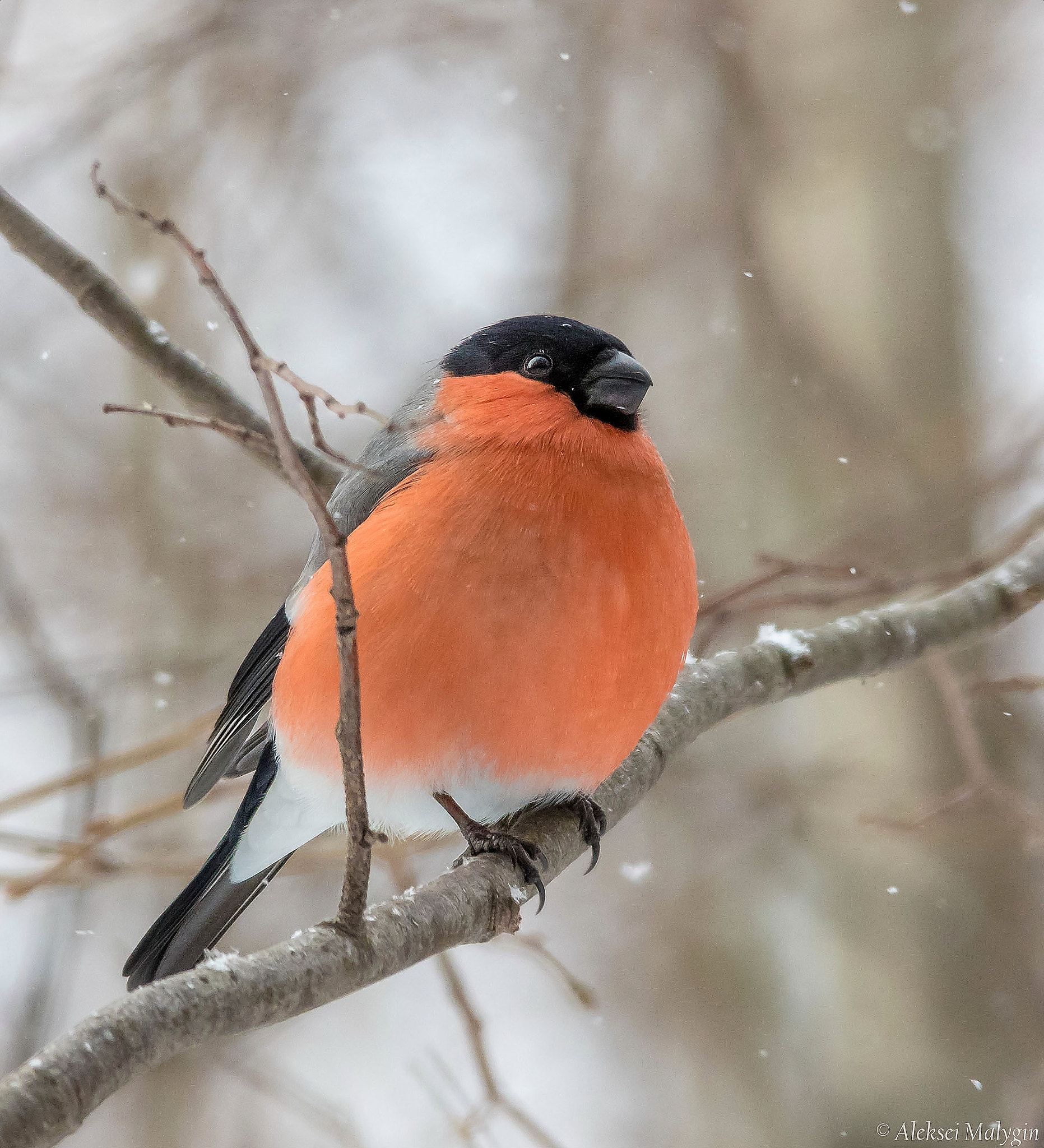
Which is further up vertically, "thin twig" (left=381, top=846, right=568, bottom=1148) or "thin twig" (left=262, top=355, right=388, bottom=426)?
"thin twig" (left=262, top=355, right=388, bottom=426)

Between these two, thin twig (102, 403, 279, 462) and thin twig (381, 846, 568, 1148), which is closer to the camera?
thin twig (102, 403, 279, 462)

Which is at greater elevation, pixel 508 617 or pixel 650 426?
pixel 650 426

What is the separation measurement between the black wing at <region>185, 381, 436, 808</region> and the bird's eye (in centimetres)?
32

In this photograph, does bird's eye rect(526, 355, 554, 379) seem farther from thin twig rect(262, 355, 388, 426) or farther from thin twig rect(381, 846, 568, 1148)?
thin twig rect(262, 355, 388, 426)

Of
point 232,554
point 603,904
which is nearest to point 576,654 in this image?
point 232,554

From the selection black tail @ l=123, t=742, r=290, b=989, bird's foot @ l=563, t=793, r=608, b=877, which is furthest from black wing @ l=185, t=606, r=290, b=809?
bird's foot @ l=563, t=793, r=608, b=877

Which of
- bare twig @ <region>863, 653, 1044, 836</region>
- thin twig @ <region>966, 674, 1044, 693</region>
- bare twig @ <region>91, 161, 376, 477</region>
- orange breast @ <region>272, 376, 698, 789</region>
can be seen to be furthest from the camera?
bare twig @ <region>863, 653, 1044, 836</region>

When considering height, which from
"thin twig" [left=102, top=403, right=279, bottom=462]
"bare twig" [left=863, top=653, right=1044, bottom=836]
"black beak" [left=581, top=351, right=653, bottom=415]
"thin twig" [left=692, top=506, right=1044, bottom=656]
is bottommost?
"bare twig" [left=863, top=653, right=1044, bottom=836]

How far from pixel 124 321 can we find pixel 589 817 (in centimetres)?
177

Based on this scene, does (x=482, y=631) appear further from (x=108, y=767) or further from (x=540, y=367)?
(x=108, y=767)

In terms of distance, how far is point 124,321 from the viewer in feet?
9.45

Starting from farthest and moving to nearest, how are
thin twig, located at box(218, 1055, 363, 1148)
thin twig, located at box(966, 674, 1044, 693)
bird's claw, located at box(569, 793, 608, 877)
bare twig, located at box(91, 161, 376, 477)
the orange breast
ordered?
thin twig, located at box(218, 1055, 363, 1148) → thin twig, located at box(966, 674, 1044, 693) → bird's claw, located at box(569, 793, 608, 877) → the orange breast → bare twig, located at box(91, 161, 376, 477)

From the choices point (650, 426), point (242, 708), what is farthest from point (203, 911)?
point (650, 426)

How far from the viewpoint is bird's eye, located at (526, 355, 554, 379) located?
2934 mm
